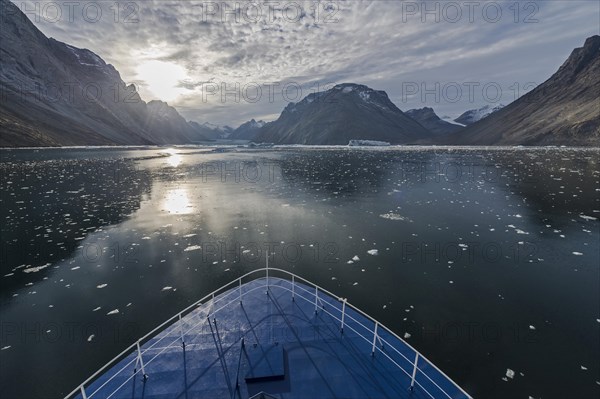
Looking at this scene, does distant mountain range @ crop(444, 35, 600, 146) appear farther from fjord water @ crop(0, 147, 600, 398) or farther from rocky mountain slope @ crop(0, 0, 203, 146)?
rocky mountain slope @ crop(0, 0, 203, 146)

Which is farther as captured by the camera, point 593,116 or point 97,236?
point 593,116

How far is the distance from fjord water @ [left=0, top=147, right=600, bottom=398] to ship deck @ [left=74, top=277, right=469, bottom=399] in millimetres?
1764

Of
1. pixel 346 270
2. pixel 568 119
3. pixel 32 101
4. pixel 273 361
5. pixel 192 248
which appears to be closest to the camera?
pixel 273 361

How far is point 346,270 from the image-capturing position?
15875mm

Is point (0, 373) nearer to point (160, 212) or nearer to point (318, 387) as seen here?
point (318, 387)

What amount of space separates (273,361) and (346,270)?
808 centimetres

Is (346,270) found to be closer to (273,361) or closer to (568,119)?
(273,361)

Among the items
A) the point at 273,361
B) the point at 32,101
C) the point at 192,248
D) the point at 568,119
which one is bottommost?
the point at 273,361

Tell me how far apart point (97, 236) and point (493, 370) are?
24611mm

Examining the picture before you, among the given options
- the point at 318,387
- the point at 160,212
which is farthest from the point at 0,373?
the point at 160,212

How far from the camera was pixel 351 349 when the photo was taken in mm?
9312

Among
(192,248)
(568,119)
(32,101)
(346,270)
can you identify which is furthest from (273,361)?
(568,119)

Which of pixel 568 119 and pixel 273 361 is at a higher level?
pixel 568 119

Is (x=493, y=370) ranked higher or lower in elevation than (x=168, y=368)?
lower
